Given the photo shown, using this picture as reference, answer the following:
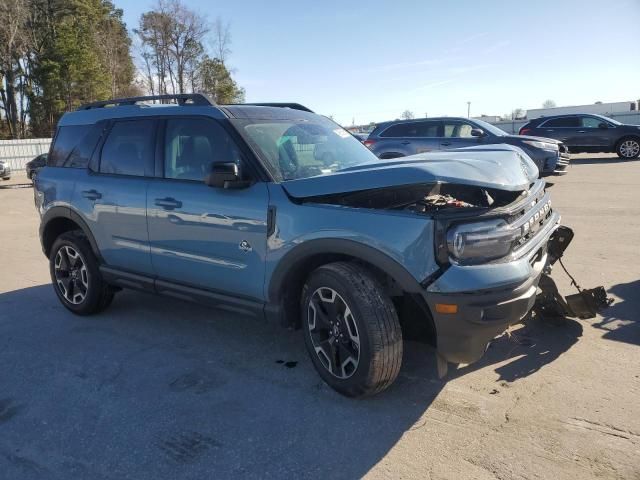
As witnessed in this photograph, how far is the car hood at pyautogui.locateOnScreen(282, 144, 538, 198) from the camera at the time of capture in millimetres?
2945

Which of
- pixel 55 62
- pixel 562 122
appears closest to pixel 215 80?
pixel 55 62

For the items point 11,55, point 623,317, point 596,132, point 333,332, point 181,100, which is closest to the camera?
point 333,332

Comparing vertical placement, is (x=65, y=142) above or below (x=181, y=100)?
below

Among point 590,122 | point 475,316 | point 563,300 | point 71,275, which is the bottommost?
point 71,275

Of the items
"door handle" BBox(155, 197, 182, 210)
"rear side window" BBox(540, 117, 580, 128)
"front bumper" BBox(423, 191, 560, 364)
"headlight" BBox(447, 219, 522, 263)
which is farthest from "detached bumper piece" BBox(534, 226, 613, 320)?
"rear side window" BBox(540, 117, 580, 128)

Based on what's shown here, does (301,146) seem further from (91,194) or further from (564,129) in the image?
(564,129)

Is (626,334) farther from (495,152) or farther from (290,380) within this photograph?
(290,380)

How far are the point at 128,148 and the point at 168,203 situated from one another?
2.82 ft

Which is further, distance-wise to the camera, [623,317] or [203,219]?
[623,317]

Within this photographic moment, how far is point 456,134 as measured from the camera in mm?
12812

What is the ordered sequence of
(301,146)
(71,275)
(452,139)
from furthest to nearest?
(452,139)
(71,275)
(301,146)

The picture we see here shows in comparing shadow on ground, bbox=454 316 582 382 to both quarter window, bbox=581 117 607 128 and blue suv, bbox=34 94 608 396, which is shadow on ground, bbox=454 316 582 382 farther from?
quarter window, bbox=581 117 607 128

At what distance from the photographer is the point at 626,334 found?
13.1ft

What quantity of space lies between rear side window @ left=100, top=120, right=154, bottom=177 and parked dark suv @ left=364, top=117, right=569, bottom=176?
30.0 feet
